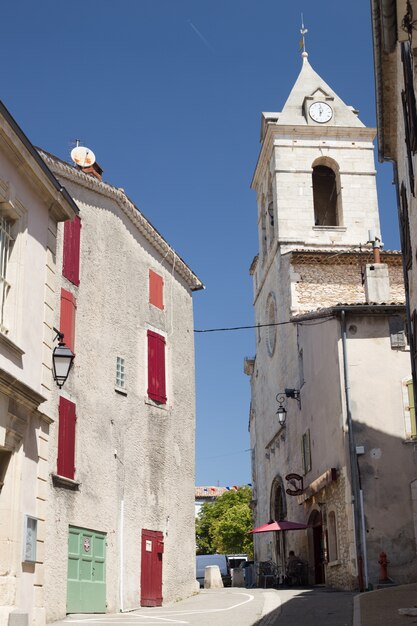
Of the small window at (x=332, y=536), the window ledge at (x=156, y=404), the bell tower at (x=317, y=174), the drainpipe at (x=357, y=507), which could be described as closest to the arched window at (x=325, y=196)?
the bell tower at (x=317, y=174)

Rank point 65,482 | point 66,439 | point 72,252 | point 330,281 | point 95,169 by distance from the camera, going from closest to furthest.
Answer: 1. point 65,482
2. point 66,439
3. point 72,252
4. point 95,169
5. point 330,281

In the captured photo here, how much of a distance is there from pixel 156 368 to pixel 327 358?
16.4ft

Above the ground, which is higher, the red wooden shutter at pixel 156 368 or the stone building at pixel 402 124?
the stone building at pixel 402 124

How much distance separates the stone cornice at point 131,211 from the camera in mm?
17177

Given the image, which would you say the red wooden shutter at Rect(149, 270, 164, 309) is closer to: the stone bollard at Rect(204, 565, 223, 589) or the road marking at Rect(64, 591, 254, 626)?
the road marking at Rect(64, 591, 254, 626)

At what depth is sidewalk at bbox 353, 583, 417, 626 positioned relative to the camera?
10523mm

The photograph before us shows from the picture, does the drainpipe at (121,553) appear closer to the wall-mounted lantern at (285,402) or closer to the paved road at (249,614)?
the paved road at (249,614)

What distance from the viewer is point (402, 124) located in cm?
1527

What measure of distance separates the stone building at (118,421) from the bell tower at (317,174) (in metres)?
11.2

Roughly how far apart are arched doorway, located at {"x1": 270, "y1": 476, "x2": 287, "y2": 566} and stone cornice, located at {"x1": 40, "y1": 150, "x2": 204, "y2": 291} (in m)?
10.0

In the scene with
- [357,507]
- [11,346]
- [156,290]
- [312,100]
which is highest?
[312,100]

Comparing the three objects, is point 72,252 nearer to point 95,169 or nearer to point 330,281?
point 95,169

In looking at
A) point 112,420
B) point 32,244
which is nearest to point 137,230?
point 112,420

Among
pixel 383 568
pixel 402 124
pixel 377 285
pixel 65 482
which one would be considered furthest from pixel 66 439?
pixel 377 285
